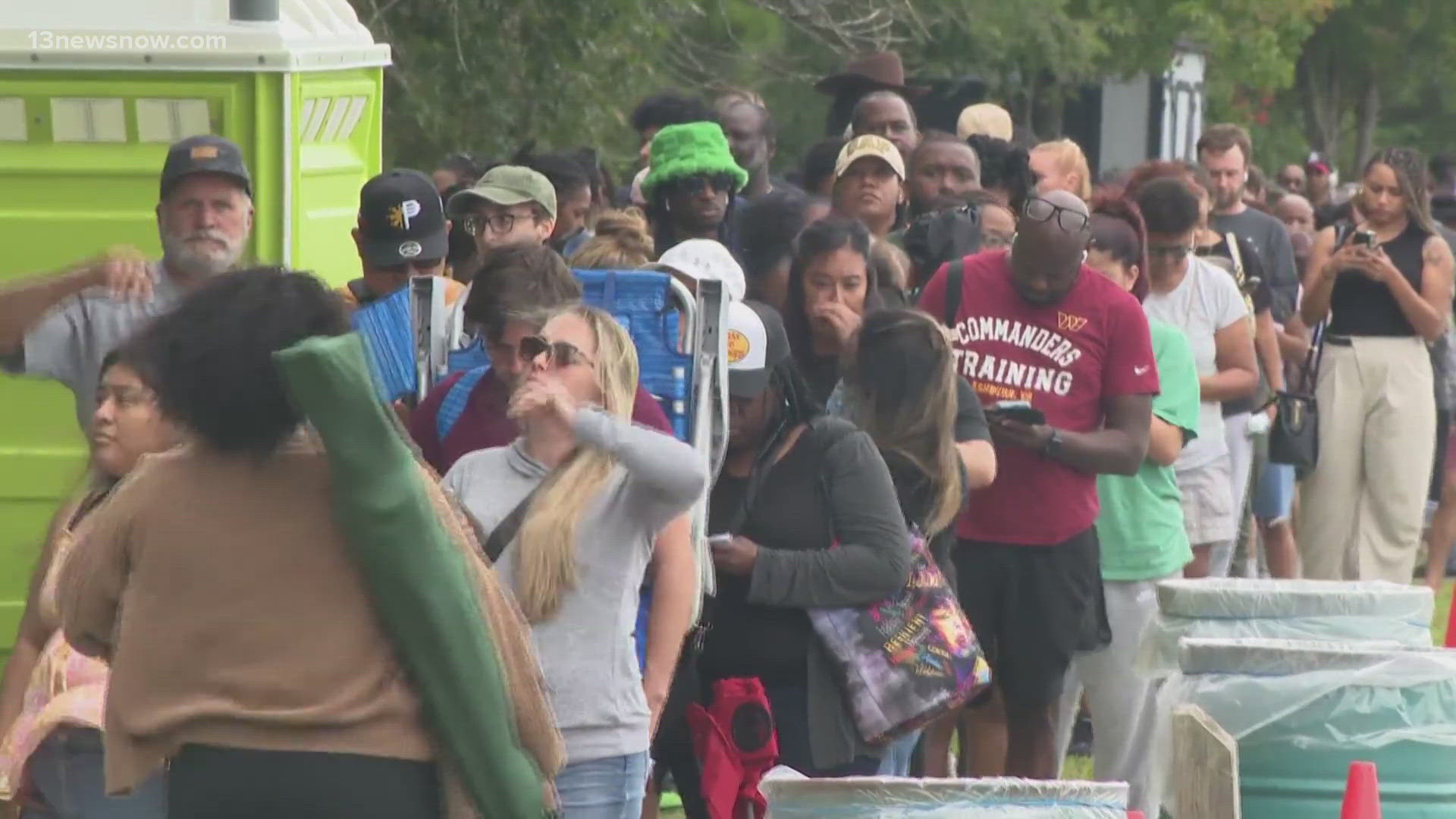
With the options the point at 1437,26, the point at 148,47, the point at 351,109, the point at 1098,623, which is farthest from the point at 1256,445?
the point at 1437,26

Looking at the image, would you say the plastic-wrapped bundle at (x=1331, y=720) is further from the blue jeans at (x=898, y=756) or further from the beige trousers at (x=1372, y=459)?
the beige trousers at (x=1372, y=459)

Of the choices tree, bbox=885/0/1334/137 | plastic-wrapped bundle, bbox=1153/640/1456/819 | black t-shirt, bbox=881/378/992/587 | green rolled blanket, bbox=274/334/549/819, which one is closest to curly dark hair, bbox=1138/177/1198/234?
black t-shirt, bbox=881/378/992/587

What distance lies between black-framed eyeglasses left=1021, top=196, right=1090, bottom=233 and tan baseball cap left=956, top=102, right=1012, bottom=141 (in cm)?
426

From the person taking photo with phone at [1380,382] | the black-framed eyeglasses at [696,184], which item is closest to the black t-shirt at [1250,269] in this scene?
the person taking photo with phone at [1380,382]

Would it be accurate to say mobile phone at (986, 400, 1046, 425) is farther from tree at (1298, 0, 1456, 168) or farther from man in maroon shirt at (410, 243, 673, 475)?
tree at (1298, 0, 1456, 168)

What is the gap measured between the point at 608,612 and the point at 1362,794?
59.6 inches

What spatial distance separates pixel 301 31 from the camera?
748 centimetres

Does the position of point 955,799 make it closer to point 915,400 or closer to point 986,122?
point 915,400

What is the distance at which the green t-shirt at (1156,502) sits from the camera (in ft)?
27.3

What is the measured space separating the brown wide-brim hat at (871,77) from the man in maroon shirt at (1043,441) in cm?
532

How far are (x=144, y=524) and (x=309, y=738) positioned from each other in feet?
1.34

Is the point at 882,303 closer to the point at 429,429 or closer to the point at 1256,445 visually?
the point at 429,429

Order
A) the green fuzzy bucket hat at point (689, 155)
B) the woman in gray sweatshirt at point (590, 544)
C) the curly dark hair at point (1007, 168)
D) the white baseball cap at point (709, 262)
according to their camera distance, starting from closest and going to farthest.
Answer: the woman in gray sweatshirt at point (590, 544), the white baseball cap at point (709, 262), the green fuzzy bucket hat at point (689, 155), the curly dark hair at point (1007, 168)

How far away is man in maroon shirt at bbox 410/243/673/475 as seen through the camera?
19.5 ft
